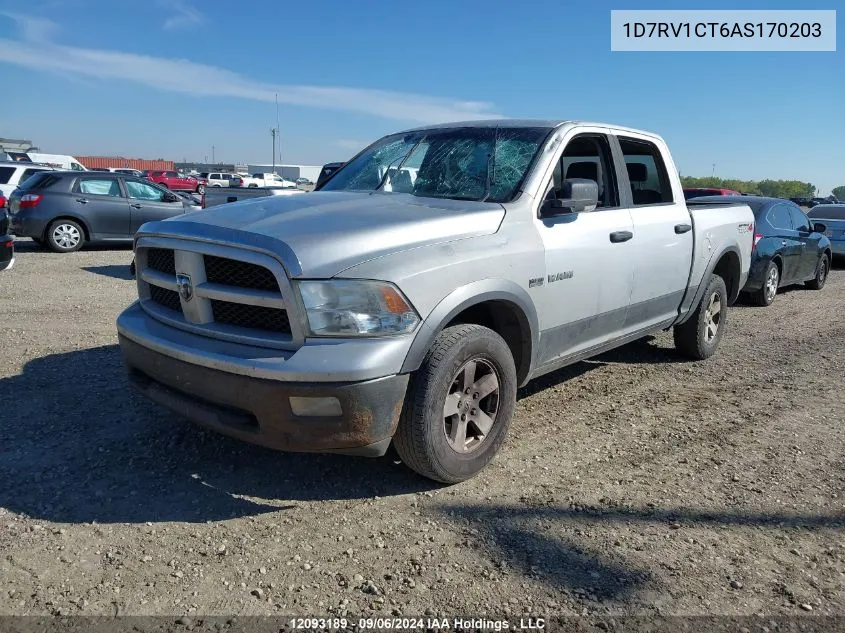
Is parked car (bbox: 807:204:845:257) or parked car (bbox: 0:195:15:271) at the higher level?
parked car (bbox: 807:204:845:257)

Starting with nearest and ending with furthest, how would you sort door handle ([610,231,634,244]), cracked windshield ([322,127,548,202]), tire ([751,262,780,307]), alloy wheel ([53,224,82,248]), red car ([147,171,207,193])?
1. cracked windshield ([322,127,548,202])
2. door handle ([610,231,634,244])
3. tire ([751,262,780,307])
4. alloy wheel ([53,224,82,248])
5. red car ([147,171,207,193])

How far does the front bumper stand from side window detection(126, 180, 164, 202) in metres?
11.3

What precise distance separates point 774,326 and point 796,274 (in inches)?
118

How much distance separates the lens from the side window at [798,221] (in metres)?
10.5

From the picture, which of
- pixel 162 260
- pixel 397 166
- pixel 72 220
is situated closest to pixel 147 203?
pixel 72 220

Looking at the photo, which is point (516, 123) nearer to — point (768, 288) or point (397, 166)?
point (397, 166)

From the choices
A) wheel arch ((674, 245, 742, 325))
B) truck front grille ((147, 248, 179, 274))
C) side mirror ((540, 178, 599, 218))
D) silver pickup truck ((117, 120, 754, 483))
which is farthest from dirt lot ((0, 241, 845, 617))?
side mirror ((540, 178, 599, 218))

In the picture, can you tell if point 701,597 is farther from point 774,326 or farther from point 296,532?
point 774,326

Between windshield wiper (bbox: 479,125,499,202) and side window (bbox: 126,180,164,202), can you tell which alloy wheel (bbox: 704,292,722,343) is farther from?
side window (bbox: 126,180,164,202)

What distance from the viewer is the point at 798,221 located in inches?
420

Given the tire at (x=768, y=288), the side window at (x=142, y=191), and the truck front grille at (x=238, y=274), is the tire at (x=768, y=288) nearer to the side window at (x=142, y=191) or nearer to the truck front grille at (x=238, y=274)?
the truck front grille at (x=238, y=274)

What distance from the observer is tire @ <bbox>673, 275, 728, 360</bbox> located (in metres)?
5.98

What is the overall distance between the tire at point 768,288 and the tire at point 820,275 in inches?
81.7

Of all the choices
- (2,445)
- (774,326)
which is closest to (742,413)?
(774,326)
